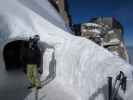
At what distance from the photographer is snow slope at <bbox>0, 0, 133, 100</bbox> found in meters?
4.46

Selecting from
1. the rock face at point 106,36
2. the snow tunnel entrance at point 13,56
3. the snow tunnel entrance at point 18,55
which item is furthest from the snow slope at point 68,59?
the rock face at point 106,36

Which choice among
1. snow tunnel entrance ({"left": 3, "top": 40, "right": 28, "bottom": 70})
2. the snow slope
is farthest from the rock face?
snow tunnel entrance ({"left": 3, "top": 40, "right": 28, "bottom": 70})

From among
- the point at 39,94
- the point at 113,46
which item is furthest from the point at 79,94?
the point at 113,46

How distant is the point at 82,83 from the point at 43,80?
733 millimetres

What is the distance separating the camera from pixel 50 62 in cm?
562

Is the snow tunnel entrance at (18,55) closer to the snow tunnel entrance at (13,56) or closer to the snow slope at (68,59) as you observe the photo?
the snow tunnel entrance at (13,56)

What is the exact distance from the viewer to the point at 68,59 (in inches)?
216

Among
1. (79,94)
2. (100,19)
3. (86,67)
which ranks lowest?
(79,94)

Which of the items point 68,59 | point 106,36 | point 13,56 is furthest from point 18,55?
point 106,36

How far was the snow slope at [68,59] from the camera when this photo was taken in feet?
14.6

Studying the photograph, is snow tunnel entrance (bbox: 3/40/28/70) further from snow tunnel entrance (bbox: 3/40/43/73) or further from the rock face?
the rock face

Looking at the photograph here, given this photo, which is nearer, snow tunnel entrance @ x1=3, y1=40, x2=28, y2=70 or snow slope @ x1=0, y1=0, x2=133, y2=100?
snow slope @ x1=0, y1=0, x2=133, y2=100

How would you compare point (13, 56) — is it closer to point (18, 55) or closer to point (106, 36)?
point (18, 55)

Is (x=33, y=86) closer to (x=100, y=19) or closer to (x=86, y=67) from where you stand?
(x=86, y=67)
